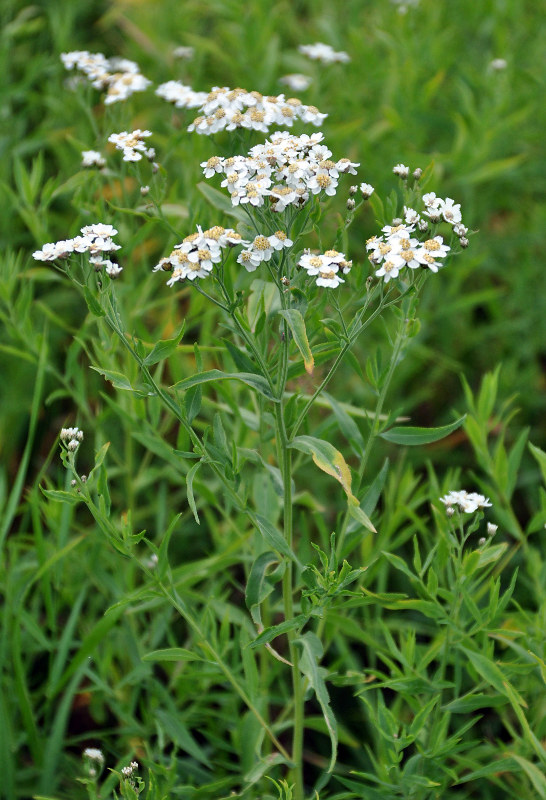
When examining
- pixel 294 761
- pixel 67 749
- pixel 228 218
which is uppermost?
pixel 228 218

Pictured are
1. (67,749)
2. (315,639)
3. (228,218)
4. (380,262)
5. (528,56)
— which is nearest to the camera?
(380,262)

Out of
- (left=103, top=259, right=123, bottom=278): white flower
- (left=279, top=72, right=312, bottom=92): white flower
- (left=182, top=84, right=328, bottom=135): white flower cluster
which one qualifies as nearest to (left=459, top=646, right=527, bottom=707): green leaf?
(left=103, top=259, right=123, bottom=278): white flower

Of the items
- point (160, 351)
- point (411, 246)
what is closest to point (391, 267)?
point (411, 246)

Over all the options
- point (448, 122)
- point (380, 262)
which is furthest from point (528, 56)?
point (380, 262)

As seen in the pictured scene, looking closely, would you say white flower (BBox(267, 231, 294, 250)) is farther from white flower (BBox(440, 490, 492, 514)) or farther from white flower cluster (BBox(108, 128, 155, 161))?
white flower (BBox(440, 490, 492, 514))

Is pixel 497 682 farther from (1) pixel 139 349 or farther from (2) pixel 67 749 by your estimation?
(2) pixel 67 749
